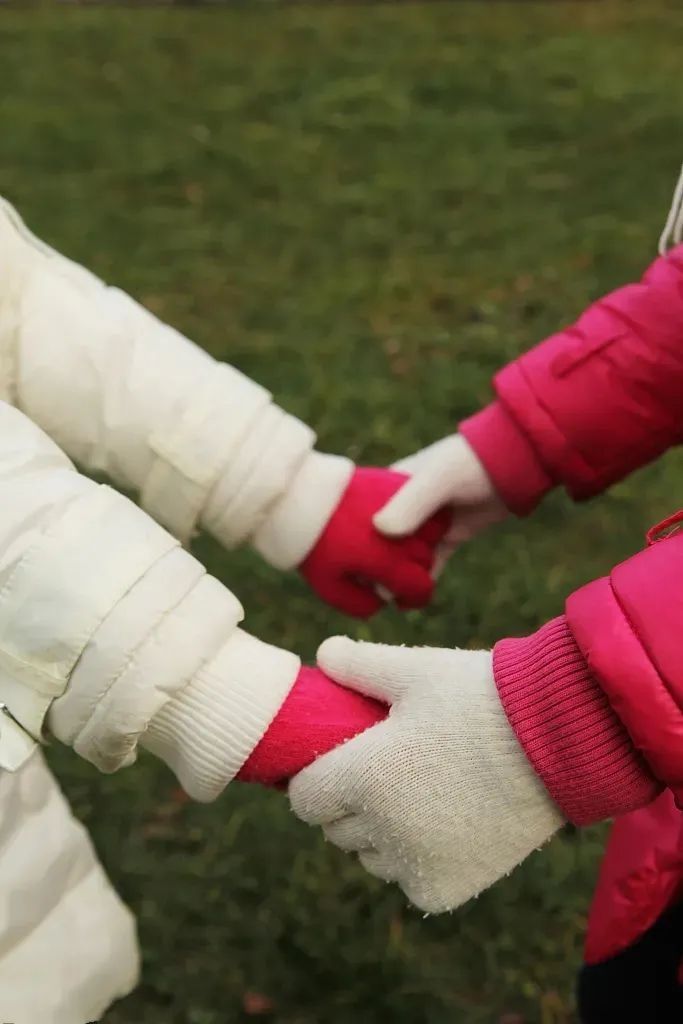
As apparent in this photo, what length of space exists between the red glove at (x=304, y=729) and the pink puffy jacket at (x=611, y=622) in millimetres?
144

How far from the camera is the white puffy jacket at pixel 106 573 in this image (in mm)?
737

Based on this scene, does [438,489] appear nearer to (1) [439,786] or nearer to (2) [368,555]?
(2) [368,555]

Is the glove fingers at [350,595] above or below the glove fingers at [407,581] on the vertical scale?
below

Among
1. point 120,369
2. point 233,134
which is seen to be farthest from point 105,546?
point 233,134

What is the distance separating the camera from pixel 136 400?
97cm

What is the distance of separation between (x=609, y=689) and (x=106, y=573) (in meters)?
0.33

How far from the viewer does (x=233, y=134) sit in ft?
7.77

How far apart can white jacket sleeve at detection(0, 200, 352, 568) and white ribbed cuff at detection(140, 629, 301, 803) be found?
8.4 inches

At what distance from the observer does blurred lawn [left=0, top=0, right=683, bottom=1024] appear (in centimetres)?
125

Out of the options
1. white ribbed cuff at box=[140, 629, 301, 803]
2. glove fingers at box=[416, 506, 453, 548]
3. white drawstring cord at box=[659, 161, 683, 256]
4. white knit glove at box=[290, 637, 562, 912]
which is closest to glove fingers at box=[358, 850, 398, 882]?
white knit glove at box=[290, 637, 562, 912]

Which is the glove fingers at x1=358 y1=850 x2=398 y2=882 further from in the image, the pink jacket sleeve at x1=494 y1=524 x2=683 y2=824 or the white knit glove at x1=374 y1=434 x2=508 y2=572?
the white knit glove at x1=374 y1=434 x2=508 y2=572

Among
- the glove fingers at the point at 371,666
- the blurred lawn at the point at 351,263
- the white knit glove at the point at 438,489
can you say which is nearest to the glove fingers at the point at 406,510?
the white knit glove at the point at 438,489

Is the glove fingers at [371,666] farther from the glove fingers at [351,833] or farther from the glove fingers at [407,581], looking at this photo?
the glove fingers at [407,581]

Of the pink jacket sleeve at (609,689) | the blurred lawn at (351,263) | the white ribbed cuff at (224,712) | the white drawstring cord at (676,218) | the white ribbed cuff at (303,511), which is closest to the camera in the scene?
the pink jacket sleeve at (609,689)
